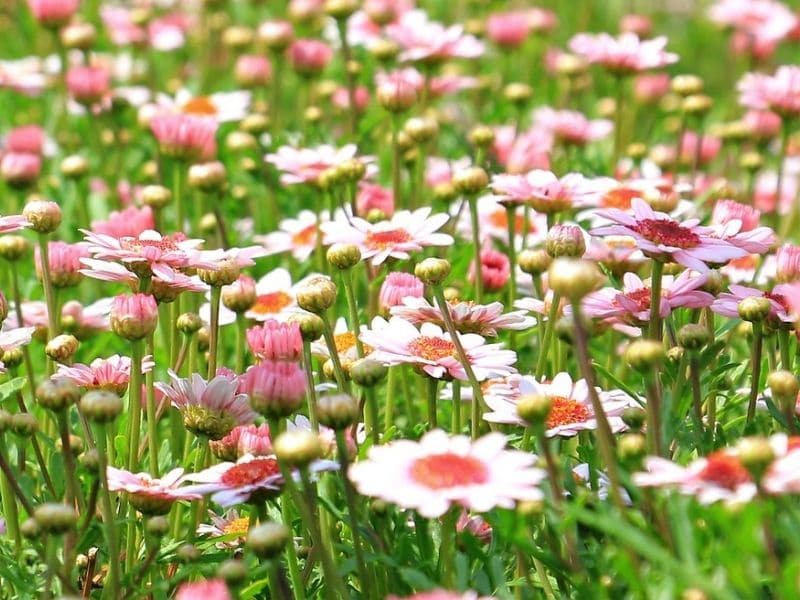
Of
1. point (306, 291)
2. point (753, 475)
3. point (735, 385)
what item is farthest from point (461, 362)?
point (735, 385)

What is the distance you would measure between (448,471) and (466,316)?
523 millimetres

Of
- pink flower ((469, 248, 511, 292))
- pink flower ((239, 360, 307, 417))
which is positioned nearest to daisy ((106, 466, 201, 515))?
pink flower ((239, 360, 307, 417))

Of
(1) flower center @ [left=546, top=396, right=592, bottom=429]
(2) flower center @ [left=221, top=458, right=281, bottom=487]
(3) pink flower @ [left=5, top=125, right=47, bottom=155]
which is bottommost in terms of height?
(3) pink flower @ [left=5, top=125, right=47, bottom=155]

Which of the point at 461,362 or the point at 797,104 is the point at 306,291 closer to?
the point at 461,362

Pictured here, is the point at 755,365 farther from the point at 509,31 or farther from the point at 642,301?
the point at 509,31

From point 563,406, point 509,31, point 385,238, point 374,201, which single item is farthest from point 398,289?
point 509,31

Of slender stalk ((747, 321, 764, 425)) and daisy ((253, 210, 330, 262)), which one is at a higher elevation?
slender stalk ((747, 321, 764, 425))

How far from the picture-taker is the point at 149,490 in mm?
1561

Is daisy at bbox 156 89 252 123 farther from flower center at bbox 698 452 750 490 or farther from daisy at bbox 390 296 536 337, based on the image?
flower center at bbox 698 452 750 490

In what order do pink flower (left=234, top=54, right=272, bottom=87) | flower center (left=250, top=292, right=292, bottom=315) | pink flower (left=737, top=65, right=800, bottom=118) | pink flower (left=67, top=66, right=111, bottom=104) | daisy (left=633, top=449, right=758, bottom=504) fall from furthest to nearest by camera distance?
pink flower (left=234, top=54, right=272, bottom=87), pink flower (left=67, top=66, right=111, bottom=104), pink flower (left=737, top=65, right=800, bottom=118), flower center (left=250, top=292, right=292, bottom=315), daisy (left=633, top=449, right=758, bottom=504)

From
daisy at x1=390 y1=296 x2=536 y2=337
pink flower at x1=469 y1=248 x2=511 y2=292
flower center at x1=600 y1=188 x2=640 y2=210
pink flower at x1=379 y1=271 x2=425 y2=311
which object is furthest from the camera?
flower center at x1=600 y1=188 x2=640 y2=210

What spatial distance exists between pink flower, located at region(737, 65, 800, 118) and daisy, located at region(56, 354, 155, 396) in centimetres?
159

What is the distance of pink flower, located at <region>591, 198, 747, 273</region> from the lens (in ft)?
5.40

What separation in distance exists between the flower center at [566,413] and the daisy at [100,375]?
0.55 meters
